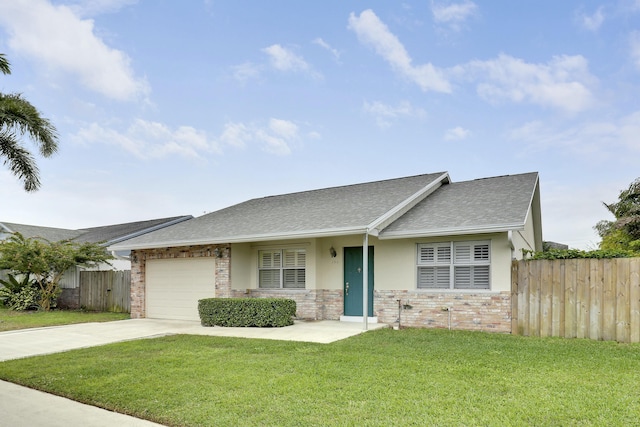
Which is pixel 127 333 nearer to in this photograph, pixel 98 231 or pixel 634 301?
pixel 634 301

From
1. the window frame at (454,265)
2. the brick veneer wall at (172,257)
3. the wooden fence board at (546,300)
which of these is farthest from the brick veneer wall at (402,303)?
the wooden fence board at (546,300)

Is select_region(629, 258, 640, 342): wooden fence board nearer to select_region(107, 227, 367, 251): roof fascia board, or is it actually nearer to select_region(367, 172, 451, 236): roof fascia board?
select_region(367, 172, 451, 236): roof fascia board

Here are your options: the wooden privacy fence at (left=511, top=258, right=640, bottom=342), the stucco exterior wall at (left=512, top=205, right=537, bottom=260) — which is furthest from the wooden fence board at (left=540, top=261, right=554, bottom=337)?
the stucco exterior wall at (left=512, top=205, right=537, bottom=260)

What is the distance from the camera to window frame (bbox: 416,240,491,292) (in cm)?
1100

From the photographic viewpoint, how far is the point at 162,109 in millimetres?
16375

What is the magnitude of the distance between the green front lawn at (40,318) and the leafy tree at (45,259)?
134 centimetres

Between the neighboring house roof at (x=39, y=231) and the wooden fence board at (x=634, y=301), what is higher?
the neighboring house roof at (x=39, y=231)

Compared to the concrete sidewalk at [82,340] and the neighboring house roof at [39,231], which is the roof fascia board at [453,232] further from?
the neighboring house roof at [39,231]

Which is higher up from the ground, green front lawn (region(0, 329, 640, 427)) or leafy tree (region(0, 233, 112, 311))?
leafy tree (region(0, 233, 112, 311))

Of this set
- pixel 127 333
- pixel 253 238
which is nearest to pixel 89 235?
pixel 127 333

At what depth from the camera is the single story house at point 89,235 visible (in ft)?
67.0

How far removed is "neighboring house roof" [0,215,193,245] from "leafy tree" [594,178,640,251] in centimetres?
2062

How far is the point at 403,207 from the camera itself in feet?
41.9

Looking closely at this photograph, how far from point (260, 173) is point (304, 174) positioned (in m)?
1.92
